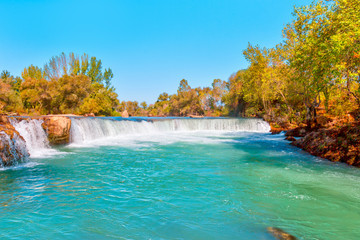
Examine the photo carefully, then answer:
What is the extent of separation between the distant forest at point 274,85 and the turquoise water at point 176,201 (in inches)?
170

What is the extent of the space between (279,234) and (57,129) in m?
13.0

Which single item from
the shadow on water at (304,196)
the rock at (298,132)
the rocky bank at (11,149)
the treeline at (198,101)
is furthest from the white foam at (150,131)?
the treeline at (198,101)

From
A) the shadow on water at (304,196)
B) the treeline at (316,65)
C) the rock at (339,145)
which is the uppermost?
the treeline at (316,65)

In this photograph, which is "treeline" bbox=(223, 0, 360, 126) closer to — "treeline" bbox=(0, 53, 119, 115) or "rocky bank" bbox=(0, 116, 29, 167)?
"rocky bank" bbox=(0, 116, 29, 167)

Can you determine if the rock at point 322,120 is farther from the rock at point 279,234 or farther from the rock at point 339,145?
the rock at point 279,234

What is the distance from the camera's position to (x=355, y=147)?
9211 mm

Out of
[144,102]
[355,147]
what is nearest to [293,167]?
[355,147]

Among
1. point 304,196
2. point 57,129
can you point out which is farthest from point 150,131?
point 304,196

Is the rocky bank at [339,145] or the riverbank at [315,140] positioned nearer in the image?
the riverbank at [315,140]

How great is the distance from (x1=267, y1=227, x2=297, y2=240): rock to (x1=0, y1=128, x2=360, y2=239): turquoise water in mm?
111

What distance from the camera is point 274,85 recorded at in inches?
963

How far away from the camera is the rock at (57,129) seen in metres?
12.8

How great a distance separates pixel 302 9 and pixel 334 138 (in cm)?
706

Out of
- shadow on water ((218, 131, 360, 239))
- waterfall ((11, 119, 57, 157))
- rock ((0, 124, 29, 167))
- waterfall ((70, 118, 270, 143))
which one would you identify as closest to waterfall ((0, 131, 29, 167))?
rock ((0, 124, 29, 167))
